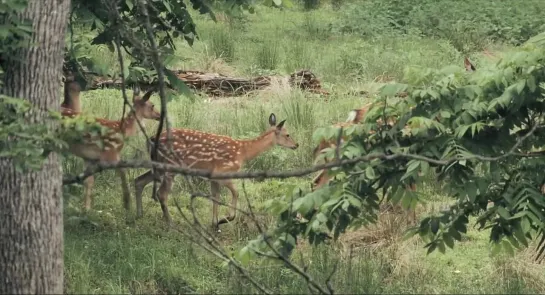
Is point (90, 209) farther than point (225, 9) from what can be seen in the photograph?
Yes

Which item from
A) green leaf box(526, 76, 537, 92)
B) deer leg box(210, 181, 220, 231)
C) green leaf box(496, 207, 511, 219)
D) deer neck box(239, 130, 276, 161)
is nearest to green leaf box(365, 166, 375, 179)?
green leaf box(496, 207, 511, 219)

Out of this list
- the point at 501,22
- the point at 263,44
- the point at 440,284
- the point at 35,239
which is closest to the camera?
the point at 35,239

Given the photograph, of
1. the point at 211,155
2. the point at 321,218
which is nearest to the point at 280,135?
the point at 211,155

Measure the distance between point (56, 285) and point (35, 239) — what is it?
0.28m

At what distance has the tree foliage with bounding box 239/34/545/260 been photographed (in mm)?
7426

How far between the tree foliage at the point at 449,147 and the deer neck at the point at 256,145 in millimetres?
3188

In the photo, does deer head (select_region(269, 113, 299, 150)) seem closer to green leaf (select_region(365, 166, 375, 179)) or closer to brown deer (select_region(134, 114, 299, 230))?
brown deer (select_region(134, 114, 299, 230))

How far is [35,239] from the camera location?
21.1ft

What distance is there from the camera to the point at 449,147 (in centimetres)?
744

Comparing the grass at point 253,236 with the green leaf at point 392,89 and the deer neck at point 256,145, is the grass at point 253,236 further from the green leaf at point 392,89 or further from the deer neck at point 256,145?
the deer neck at point 256,145

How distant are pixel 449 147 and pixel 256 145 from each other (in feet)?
13.0

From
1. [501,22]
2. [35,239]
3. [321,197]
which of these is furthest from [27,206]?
[501,22]

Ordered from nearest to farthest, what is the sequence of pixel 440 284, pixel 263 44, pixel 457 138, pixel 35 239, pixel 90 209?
pixel 35 239, pixel 457 138, pixel 440 284, pixel 90 209, pixel 263 44

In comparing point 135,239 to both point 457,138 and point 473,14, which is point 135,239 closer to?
point 457,138
